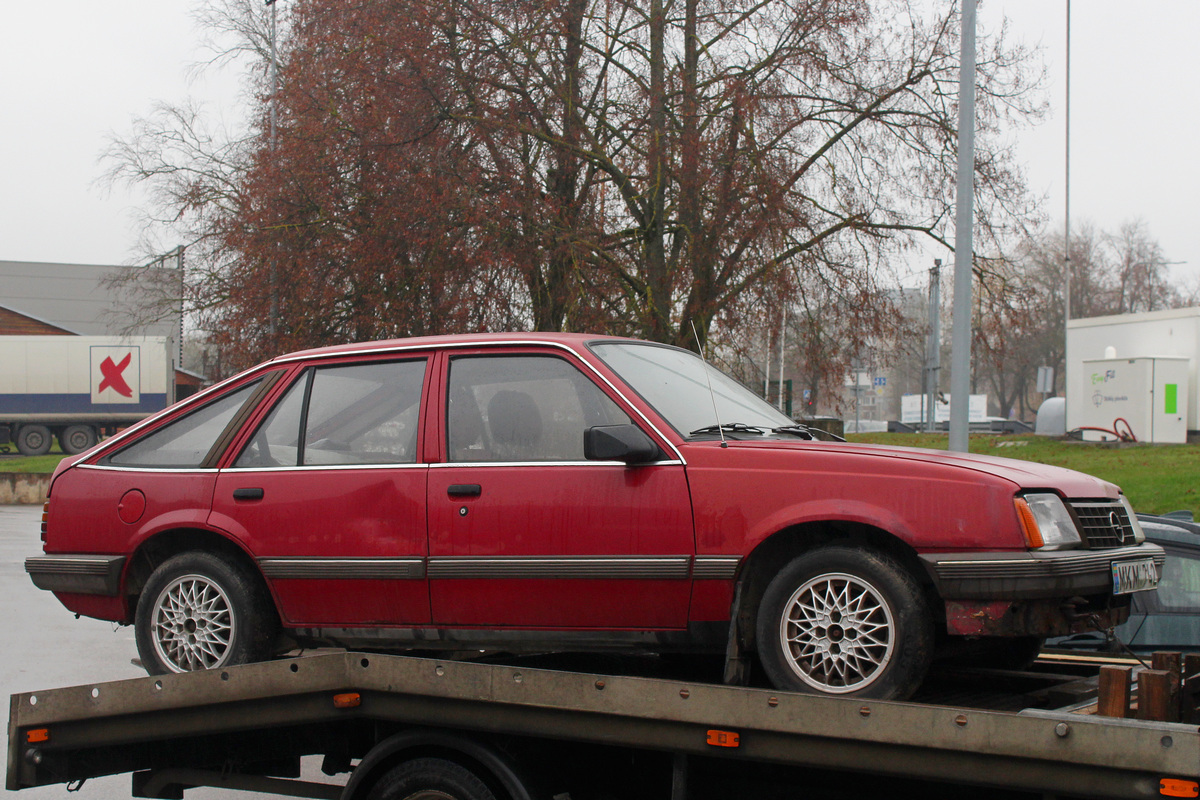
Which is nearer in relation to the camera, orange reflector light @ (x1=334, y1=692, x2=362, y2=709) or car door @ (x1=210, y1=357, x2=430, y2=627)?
orange reflector light @ (x1=334, y1=692, x2=362, y2=709)

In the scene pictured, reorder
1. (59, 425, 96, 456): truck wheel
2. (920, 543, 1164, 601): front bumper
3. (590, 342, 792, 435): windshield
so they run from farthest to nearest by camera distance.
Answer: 1. (59, 425, 96, 456): truck wheel
2. (590, 342, 792, 435): windshield
3. (920, 543, 1164, 601): front bumper

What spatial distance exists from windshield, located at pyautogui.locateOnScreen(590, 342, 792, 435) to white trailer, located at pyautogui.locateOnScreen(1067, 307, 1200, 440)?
23.4 metres

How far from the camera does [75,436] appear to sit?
4150 cm

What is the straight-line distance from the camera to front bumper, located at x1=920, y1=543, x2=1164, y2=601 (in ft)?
11.4

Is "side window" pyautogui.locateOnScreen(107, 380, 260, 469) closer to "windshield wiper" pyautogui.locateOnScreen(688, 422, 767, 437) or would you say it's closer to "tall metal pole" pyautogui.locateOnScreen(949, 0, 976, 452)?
"windshield wiper" pyautogui.locateOnScreen(688, 422, 767, 437)

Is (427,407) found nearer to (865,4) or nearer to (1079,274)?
(865,4)

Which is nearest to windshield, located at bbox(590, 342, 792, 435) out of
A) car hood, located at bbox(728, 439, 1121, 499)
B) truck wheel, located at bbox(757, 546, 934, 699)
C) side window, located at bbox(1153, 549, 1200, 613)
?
car hood, located at bbox(728, 439, 1121, 499)

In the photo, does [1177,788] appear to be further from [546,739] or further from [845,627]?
[546,739]

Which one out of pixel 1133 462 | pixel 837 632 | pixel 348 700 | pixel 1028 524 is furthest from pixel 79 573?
pixel 1133 462

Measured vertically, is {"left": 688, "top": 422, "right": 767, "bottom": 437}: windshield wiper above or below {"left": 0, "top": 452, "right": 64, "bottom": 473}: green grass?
above

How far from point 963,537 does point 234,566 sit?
9.61 feet

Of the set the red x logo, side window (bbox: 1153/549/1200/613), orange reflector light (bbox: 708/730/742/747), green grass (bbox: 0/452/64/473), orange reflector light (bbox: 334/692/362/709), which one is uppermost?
the red x logo

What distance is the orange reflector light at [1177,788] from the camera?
105 inches

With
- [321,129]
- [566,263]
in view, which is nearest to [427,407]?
[566,263]
